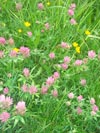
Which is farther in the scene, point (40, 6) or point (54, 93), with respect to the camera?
point (40, 6)

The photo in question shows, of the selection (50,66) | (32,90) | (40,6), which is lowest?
(32,90)

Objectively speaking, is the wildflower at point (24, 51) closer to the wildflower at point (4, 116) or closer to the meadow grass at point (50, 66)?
the meadow grass at point (50, 66)

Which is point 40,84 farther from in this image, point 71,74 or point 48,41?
point 48,41

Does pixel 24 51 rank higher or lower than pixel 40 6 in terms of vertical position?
lower

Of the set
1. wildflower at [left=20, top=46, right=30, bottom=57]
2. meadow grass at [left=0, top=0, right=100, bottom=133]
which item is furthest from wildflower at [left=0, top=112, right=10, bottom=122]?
wildflower at [left=20, top=46, right=30, bottom=57]

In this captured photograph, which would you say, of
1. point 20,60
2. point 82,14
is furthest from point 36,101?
point 82,14

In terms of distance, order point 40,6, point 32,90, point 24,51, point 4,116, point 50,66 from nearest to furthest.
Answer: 1. point 4,116
2. point 32,90
3. point 24,51
4. point 50,66
5. point 40,6

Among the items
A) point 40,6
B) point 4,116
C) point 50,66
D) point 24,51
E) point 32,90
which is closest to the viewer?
point 4,116

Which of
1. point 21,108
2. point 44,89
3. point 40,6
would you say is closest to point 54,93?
point 44,89

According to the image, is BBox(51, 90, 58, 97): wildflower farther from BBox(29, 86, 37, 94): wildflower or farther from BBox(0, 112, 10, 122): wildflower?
BBox(0, 112, 10, 122): wildflower

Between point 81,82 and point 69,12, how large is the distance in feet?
2.18

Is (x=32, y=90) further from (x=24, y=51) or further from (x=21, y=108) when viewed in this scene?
(x=24, y=51)

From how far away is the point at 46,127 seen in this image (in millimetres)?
1873

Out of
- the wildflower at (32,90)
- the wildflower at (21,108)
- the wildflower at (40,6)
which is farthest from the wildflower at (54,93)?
the wildflower at (40,6)
